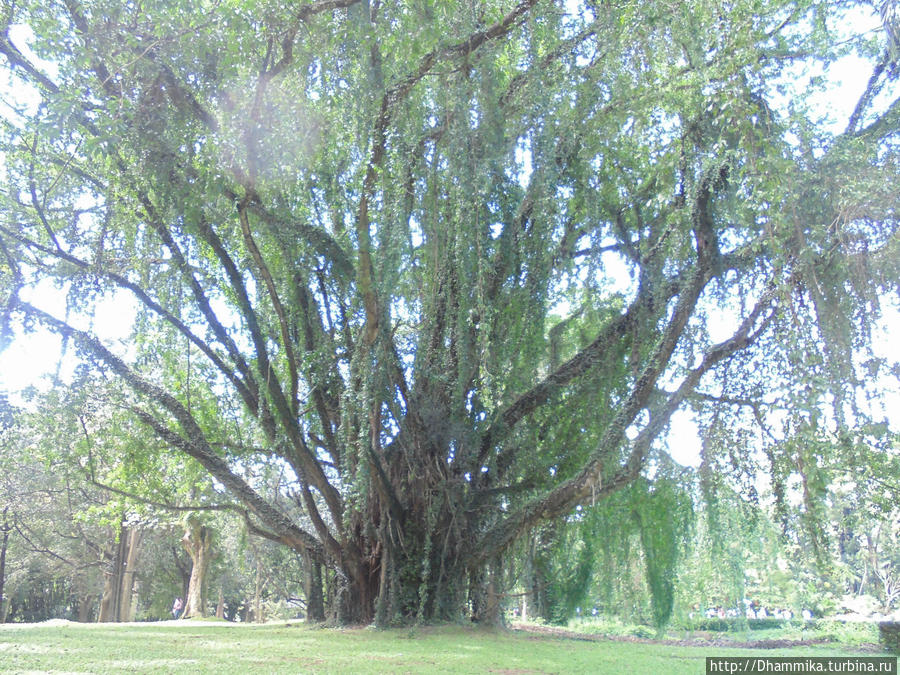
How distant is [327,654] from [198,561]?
34.2ft

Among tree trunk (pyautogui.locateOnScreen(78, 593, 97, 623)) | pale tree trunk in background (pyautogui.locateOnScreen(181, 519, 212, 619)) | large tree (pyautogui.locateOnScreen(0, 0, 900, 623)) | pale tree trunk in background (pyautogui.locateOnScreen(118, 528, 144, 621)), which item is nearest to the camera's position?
large tree (pyautogui.locateOnScreen(0, 0, 900, 623))

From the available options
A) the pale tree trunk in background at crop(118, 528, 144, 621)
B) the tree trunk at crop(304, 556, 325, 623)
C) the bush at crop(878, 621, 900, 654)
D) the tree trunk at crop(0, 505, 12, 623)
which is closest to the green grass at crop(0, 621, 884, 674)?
the bush at crop(878, 621, 900, 654)

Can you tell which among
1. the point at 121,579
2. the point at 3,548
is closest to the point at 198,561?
the point at 121,579

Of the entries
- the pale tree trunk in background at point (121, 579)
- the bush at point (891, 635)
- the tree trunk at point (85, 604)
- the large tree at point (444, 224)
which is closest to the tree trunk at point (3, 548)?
the tree trunk at point (85, 604)

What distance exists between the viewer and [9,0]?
485cm

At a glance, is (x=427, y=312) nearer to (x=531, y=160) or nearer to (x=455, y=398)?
(x=455, y=398)

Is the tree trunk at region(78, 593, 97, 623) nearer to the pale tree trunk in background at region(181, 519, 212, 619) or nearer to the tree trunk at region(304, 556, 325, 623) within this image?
the pale tree trunk in background at region(181, 519, 212, 619)

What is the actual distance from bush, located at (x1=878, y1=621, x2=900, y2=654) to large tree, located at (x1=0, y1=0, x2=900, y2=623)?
2.84 meters

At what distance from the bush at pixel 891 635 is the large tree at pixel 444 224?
2.84 metres

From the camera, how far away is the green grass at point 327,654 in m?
3.68

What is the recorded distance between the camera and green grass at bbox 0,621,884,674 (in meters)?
3.68

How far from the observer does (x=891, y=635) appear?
608 cm

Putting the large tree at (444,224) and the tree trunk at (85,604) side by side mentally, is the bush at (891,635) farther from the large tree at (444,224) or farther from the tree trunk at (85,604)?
the tree trunk at (85,604)

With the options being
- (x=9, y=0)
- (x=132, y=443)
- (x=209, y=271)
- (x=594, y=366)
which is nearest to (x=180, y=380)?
(x=132, y=443)
